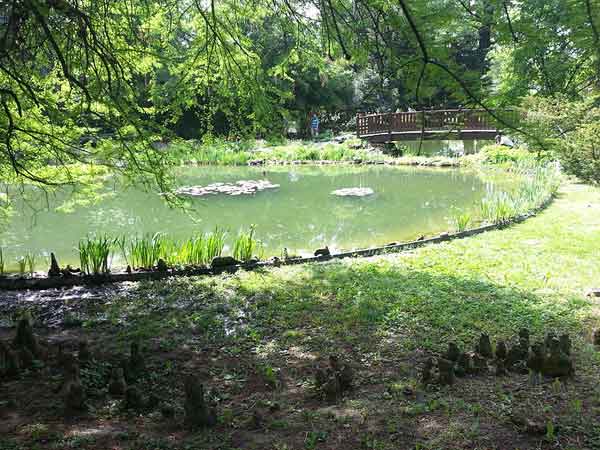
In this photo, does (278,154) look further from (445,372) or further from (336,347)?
(445,372)

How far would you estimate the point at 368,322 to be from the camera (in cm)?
538

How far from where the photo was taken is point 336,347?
4820mm

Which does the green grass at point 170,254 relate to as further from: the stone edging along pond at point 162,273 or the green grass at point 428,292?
the green grass at point 428,292

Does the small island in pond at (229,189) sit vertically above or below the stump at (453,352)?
above

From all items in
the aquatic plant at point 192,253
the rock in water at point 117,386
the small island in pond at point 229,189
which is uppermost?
the small island in pond at point 229,189

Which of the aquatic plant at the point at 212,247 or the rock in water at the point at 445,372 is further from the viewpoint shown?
the aquatic plant at the point at 212,247

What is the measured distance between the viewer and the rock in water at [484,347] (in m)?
4.23

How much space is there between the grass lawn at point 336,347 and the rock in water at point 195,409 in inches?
2.6

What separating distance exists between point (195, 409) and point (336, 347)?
174cm

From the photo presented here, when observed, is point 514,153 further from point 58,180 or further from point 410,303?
point 58,180

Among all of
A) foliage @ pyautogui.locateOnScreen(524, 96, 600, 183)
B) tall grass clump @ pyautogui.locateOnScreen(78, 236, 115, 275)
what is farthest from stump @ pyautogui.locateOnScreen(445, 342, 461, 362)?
tall grass clump @ pyautogui.locateOnScreen(78, 236, 115, 275)

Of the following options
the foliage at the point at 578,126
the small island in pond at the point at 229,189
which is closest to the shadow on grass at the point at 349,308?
the foliage at the point at 578,126

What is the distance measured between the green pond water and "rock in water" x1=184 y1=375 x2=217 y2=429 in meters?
4.61

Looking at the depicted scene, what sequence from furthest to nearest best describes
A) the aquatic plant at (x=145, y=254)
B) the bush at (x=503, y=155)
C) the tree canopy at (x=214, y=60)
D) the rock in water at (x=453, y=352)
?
1. the bush at (x=503, y=155)
2. the aquatic plant at (x=145, y=254)
3. the rock in water at (x=453, y=352)
4. the tree canopy at (x=214, y=60)
